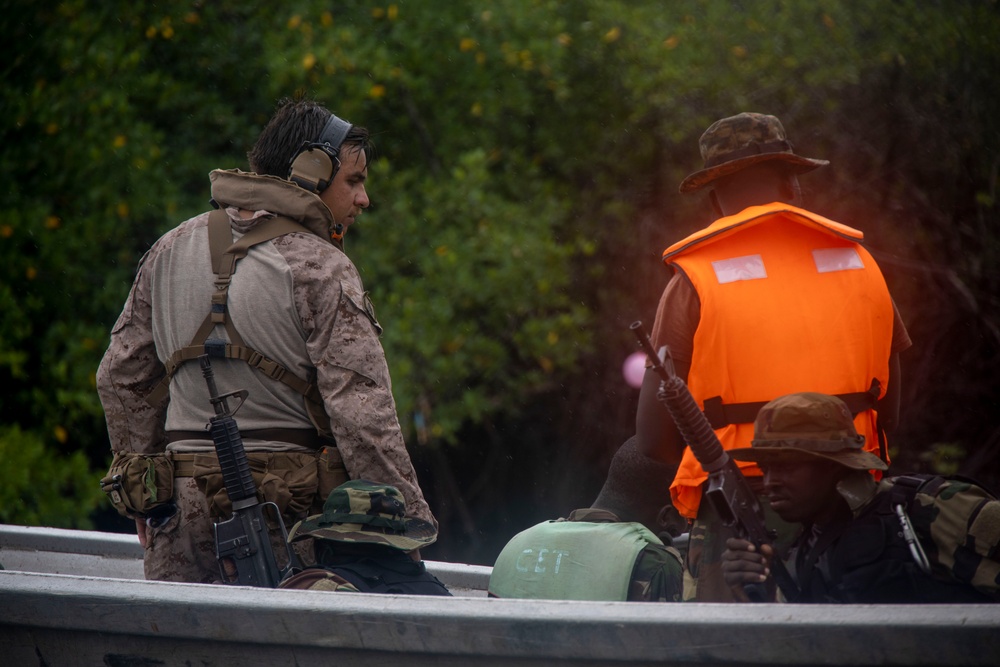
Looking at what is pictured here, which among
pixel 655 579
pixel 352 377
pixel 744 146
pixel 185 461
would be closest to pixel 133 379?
pixel 185 461

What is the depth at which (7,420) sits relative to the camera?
21.4ft

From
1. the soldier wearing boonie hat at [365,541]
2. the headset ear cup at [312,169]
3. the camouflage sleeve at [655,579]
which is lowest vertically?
the camouflage sleeve at [655,579]

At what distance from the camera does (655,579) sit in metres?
2.89

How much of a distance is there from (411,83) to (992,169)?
120 inches

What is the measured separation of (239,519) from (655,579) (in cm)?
99

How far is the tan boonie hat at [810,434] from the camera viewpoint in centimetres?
259

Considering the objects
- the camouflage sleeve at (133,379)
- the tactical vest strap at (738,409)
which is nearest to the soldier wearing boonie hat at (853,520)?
the tactical vest strap at (738,409)

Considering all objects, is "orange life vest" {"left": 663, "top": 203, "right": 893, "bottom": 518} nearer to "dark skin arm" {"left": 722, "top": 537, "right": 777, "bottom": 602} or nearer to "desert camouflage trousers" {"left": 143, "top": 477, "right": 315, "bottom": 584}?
"dark skin arm" {"left": 722, "top": 537, "right": 777, "bottom": 602}

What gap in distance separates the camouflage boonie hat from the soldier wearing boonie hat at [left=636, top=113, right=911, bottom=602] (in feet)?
2.01

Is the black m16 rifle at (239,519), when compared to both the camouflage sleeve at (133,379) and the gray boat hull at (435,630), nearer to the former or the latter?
the gray boat hull at (435,630)

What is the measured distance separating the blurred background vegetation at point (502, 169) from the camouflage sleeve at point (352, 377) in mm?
3526

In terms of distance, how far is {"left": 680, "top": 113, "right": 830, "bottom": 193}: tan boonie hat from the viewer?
2.93 meters

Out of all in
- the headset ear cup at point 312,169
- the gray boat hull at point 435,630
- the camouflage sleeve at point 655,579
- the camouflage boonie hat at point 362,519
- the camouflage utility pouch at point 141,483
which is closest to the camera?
the gray boat hull at point 435,630

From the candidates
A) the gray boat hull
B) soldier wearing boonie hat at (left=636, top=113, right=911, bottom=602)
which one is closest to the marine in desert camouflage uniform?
the gray boat hull
